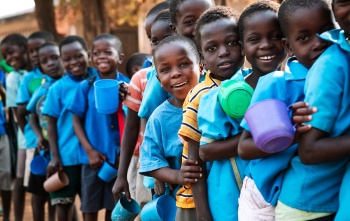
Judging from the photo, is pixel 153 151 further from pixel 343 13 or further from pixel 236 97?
pixel 343 13

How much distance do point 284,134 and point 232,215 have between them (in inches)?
30.3

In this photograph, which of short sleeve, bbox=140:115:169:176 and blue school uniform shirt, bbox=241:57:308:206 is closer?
blue school uniform shirt, bbox=241:57:308:206

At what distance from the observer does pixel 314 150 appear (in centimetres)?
237

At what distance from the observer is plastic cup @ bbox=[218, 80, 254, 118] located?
2.74 m

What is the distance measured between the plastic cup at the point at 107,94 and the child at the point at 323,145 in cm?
233

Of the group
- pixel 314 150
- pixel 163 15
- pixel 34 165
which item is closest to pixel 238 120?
pixel 314 150

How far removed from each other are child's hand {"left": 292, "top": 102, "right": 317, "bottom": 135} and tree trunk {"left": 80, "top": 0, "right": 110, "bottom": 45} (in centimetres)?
752

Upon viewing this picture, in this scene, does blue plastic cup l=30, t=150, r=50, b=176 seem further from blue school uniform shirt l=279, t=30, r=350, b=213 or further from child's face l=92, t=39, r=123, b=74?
blue school uniform shirt l=279, t=30, r=350, b=213

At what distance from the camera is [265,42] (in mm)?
2957

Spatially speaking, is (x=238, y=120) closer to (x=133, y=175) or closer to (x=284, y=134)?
(x=284, y=134)

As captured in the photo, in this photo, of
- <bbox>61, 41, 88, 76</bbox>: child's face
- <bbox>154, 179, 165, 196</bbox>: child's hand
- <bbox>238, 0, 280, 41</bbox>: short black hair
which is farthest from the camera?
<bbox>61, 41, 88, 76</bbox>: child's face

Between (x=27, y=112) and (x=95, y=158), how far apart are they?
180 centimetres

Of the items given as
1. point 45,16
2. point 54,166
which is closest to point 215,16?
point 54,166

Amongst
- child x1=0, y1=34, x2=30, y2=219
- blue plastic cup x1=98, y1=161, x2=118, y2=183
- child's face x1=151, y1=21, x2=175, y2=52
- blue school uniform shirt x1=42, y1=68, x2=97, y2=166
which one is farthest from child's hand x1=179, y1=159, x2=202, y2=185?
child x1=0, y1=34, x2=30, y2=219
